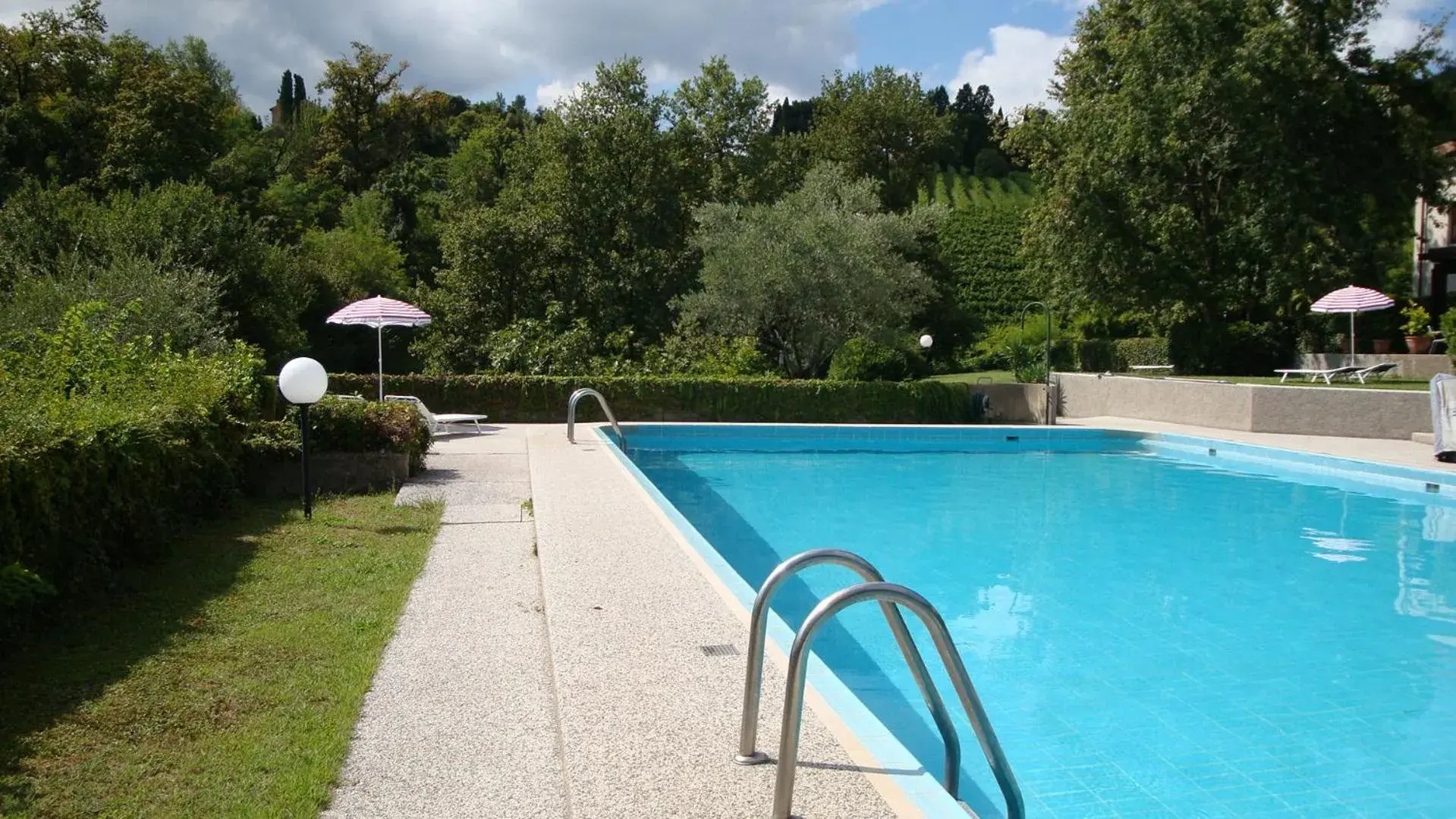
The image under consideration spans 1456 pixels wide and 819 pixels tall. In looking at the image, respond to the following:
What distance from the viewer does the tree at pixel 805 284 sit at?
21391mm

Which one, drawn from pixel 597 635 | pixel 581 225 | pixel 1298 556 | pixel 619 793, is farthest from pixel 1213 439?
pixel 581 225

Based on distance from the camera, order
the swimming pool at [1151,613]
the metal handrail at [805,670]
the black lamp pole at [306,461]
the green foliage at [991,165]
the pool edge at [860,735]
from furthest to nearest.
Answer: the green foliage at [991,165], the black lamp pole at [306,461], the swimming pool at [1151,613], the pool edge at [860,735], the metal handrail at [805,670]

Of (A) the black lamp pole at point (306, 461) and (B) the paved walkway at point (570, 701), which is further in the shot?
(A) the black lamp pole at point (306, 461)

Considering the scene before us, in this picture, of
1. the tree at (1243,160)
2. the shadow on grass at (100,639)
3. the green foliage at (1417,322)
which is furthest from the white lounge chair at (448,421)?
the green foliage at (1417,322)

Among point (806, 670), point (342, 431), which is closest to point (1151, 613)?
point (806, 670)

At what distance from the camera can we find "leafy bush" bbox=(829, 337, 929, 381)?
64.9 feet

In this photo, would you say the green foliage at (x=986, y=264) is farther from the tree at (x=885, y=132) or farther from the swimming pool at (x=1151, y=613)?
the swimming pool at (x=1151, y=613)

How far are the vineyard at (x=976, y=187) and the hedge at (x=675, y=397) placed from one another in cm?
4534

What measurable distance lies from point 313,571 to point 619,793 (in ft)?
13.1

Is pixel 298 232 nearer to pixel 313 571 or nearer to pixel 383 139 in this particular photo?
pixel 383 139

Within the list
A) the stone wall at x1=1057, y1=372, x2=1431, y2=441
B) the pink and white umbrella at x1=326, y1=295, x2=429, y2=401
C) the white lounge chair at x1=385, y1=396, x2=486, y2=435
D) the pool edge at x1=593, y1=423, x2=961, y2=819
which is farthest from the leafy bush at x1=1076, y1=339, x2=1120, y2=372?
the pool edge at x1=593, y1=423, x2=961, y2=819

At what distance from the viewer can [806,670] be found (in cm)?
300

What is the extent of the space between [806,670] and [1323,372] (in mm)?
20013

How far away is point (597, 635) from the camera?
15.4ft
